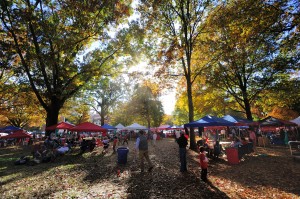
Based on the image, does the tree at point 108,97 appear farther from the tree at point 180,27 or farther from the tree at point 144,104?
the tree at point 180,27

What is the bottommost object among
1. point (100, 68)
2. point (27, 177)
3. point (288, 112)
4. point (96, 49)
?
Answer: point (27, 177)

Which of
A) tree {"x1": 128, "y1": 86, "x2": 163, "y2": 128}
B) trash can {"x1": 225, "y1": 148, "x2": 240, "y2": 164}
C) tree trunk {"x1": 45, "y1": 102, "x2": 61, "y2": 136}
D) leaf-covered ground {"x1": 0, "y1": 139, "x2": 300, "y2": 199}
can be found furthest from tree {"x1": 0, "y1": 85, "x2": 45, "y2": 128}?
tree {"x1": 128, "y1": 86, "x2": 163, "y2": 128}

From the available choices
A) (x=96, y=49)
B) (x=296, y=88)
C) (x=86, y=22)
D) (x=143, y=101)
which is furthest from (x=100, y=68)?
(x=143, y=101)

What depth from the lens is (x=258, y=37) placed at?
362 inches

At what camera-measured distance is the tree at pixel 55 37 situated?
43.6 feet

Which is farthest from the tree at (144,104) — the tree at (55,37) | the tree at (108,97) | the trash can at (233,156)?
the trash can at (233,156)

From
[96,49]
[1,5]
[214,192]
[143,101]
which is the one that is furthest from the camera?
[143,101]

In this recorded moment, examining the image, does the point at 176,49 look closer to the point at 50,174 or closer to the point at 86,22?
the point at 86,22

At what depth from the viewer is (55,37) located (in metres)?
13.1

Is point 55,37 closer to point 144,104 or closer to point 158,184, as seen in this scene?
point 158,184

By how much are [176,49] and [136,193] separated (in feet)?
45.6

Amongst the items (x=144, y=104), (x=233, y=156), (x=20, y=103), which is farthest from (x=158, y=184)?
(x=144, y=104)

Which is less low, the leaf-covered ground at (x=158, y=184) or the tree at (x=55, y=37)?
the tree at (x=55, y=37)

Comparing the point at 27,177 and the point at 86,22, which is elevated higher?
the point at 86,22
